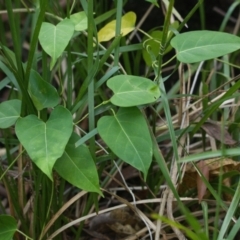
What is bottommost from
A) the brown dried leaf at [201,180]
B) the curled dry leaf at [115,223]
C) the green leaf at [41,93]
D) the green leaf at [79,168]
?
the curled dry leaf at [115,223]

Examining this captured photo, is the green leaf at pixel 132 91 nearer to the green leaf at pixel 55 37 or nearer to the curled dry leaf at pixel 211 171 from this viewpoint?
the green leaf at pixel 55 37

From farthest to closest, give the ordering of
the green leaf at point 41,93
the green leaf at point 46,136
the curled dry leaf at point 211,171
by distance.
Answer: the curled dry leaf at point 211,171 < the green leaf at point 41,93 < the green leaf at point 46,136

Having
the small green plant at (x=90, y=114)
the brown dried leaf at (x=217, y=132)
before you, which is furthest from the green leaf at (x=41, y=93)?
the brown dried leaf at (x=217, y=132)

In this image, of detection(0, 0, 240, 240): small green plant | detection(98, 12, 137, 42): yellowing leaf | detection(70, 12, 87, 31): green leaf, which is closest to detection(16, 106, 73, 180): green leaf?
detection(0, 0, 240, 240): small green plant

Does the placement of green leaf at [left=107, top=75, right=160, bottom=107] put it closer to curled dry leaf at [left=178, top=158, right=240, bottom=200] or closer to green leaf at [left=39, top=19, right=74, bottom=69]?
green leaf at [left=39, top=19, right=74, bottom=69]

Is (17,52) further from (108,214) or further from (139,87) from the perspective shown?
(108,214)
